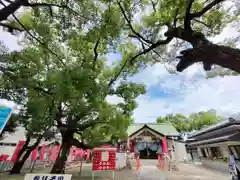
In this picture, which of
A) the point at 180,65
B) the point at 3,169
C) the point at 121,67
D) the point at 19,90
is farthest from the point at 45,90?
the point at 3,169

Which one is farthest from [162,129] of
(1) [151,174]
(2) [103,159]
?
(2) [103,159]

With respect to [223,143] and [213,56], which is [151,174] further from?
[213,56]

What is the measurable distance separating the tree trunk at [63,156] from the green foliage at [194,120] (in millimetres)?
34148

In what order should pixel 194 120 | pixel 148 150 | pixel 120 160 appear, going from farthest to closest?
pixel 194 120
pixel 148 150
pixel 120 160

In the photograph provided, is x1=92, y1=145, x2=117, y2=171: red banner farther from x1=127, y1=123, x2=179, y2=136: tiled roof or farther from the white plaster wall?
the white plaster wall

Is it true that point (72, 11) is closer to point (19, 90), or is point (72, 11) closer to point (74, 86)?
point (74, 86)

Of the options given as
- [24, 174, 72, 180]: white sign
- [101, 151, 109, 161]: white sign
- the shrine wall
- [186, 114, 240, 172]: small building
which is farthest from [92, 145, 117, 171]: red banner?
[186, 114, 240, 172]: small building

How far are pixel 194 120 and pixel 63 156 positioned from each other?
118 feet

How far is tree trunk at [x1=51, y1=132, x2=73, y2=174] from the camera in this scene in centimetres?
887

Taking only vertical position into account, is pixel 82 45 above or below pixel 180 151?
above

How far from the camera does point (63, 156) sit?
9250 mm

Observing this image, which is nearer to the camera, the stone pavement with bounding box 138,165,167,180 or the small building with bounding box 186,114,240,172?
the stone pavement with bounding box 138,165,167,180

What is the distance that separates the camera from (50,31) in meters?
6.66

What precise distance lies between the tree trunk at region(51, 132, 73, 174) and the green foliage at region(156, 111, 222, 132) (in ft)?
112
